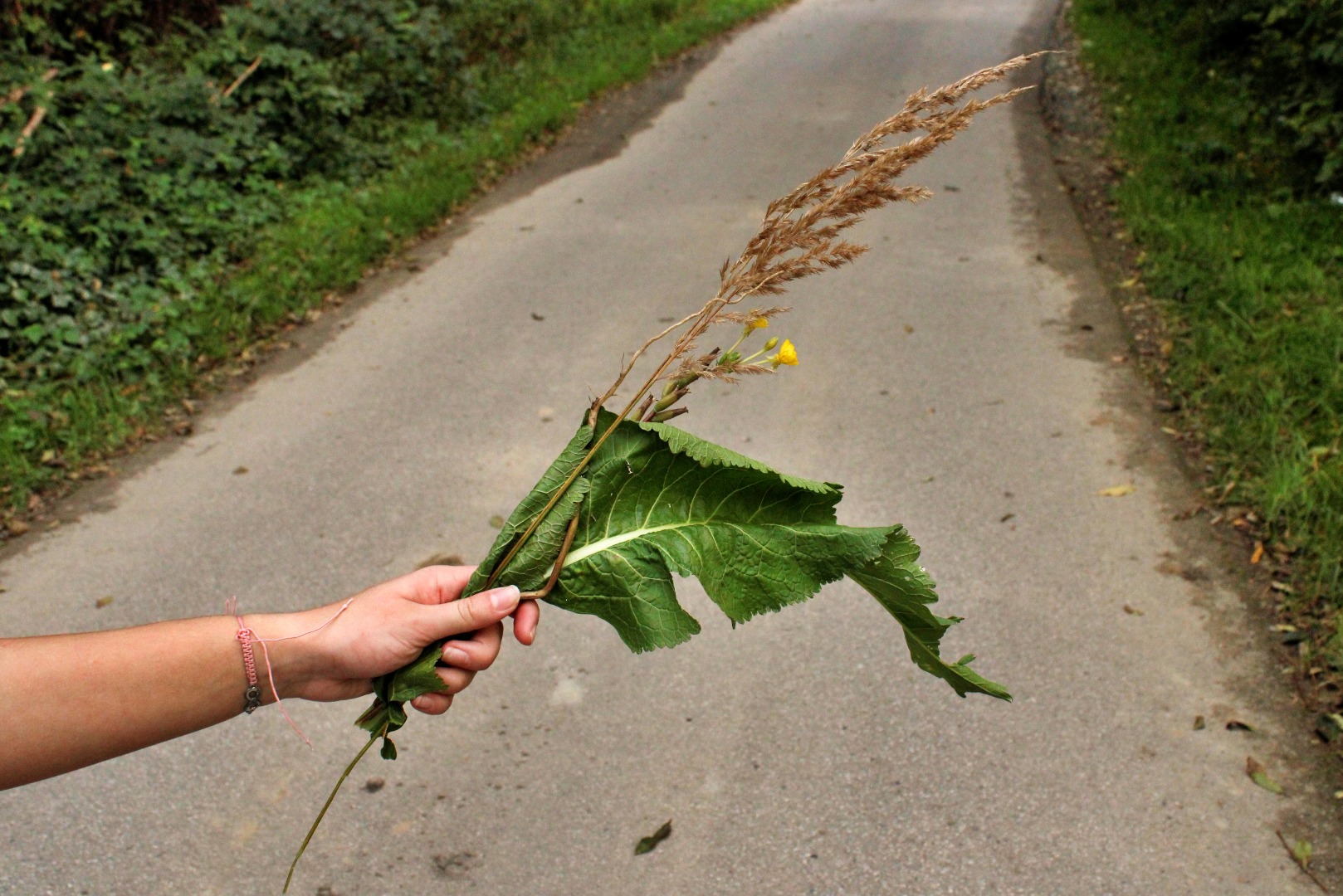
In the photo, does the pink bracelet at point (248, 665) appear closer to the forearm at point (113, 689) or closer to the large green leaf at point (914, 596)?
the forearm at point (113, 689)

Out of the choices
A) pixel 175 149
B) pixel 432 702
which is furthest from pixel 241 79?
pixel 432 702

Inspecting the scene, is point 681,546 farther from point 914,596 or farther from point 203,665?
point 203,665

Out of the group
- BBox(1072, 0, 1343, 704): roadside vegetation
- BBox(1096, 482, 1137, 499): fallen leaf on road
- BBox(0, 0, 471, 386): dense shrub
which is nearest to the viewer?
BBox(1072, 0, 1343, 704): roadside vegetation

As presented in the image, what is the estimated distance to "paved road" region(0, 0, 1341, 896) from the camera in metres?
3.13

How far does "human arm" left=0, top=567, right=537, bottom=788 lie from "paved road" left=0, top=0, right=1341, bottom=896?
131cm

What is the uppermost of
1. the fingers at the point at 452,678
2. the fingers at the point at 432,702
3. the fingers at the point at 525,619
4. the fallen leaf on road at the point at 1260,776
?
the fingers at the point at 525,619

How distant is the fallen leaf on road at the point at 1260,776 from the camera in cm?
328

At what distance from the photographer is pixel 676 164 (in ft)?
32.3

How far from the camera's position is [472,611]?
1.93 meters

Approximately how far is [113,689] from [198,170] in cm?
707

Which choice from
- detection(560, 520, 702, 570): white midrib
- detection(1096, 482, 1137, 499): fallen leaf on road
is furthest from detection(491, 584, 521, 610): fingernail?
detection(1096, 482, 1137, 499): fallen leaf on road

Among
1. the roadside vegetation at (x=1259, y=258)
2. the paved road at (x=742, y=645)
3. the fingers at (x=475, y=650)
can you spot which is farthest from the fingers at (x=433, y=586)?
the roadside vegetation at (x=1259, y=258)

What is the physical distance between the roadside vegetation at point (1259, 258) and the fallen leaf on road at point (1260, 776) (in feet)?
1.49

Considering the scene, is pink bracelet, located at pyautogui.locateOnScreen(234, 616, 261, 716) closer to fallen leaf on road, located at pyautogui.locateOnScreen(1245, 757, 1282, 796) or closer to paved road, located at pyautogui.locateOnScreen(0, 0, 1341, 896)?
paved road, located at pyautogui.locateOnScreen(0, 0, 1341, 896)
